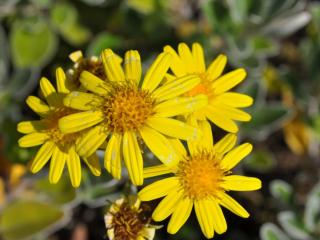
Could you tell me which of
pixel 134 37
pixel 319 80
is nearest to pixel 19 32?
pixel 134 37

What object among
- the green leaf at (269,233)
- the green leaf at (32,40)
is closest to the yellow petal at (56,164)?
the green leaf at (269,233)

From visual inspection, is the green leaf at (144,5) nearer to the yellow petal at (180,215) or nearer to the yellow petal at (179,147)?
the yellow petal at (179,147)

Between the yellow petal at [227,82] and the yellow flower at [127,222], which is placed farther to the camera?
the yellow petal at [227,82]

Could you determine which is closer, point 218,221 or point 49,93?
point 218,221

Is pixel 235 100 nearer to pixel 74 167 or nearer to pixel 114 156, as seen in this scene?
pixel 114 156

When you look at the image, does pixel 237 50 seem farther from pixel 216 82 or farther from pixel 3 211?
pixel 3 211

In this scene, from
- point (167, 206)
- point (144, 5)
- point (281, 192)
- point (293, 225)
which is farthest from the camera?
point (144, 5)

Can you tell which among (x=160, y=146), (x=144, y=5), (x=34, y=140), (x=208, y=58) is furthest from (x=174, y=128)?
(x=144, y=5)
